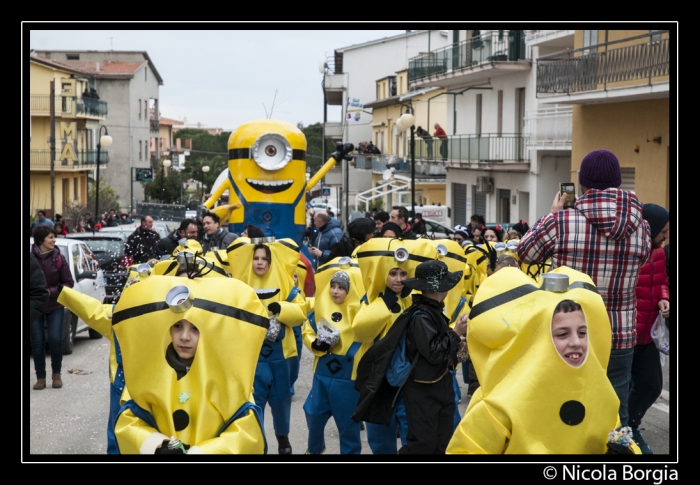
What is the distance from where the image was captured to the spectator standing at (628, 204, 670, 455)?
7.14 metres

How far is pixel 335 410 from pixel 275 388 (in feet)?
2.92

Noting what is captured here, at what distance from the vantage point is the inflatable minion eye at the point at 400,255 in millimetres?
7438

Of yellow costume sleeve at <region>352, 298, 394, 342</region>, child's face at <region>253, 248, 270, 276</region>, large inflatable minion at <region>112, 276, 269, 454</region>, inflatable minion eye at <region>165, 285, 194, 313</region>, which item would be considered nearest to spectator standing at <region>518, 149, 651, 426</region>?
yellow costume sleeve at <region>352, 298, 394, 342</region>

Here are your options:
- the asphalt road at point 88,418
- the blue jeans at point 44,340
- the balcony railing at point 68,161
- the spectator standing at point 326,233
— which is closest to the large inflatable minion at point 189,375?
the asphalt road at point 88,418

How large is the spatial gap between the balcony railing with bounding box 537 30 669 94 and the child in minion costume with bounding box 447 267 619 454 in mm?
10794

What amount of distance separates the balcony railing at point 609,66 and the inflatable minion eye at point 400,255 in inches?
325

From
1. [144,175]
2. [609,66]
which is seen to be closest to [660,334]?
[609,66]

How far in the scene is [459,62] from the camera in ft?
107

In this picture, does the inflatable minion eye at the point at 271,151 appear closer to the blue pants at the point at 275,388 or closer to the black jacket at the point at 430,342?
the blue pants at the point at 275,388

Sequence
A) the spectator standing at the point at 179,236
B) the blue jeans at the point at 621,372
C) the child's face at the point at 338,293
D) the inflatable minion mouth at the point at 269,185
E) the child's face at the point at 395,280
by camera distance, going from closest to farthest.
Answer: the blue jeans at the point at 621,372, the child's face at the point at 395,280, the child's face at the point at 338,293, the spectator standing at the point at 179,236, the inflatable minion mouth at the point at 269,185

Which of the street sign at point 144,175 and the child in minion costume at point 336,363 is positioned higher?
the street sign at point 144,175
